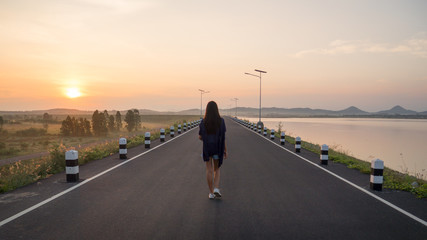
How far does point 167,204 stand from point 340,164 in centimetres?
849

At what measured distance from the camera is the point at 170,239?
431 centimetres

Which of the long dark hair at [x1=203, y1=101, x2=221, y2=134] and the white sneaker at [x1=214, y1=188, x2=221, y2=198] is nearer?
the long dark hair at [x1=203, y1=101, x2=221, y2=134]

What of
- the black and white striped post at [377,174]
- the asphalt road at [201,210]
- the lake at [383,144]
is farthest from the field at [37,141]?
the lake at [383,144]

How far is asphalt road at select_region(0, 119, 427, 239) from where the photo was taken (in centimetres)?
466

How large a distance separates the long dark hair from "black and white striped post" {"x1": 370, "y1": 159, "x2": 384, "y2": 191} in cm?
422

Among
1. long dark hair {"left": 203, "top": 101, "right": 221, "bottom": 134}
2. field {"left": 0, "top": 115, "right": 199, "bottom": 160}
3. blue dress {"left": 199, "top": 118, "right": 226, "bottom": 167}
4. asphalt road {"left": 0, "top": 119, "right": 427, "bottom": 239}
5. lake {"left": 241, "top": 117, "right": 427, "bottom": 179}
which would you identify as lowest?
field {"left": 0, "top": 115, "right": 199, "bottom": 160}

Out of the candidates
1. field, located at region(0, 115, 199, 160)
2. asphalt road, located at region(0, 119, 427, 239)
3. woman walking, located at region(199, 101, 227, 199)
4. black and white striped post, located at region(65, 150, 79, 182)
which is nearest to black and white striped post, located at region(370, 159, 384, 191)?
asphalt road, located at region(0, 119, 427, 239)

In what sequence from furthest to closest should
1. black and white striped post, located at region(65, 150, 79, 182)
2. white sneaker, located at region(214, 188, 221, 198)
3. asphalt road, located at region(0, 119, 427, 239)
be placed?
black and white striped post, located at region(65, 150, 79, 182) → white sneaker, located at region(214, 188, 221, 198) → asphalt road, located at region(0, 119, 427, 239)

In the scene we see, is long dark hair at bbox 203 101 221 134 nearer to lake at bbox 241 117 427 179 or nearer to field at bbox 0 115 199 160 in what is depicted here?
lake at bbox 241 117 427 179

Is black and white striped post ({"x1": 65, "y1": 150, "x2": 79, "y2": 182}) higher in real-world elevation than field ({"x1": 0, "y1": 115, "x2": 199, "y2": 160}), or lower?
higher

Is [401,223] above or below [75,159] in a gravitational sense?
below

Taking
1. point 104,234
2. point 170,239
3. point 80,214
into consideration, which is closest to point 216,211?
point 170,239

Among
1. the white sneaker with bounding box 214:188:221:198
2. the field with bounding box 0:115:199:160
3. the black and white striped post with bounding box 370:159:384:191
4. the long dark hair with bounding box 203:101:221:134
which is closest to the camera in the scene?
the long dark hair with bounding box 203:101:221:134

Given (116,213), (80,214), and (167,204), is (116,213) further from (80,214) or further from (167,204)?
(167,204)
